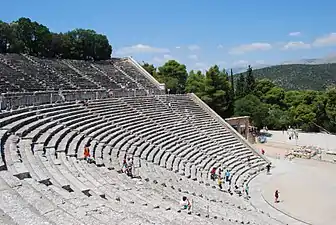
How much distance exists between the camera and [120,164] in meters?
14.7

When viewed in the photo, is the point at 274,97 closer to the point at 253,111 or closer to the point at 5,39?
the point at 253,111

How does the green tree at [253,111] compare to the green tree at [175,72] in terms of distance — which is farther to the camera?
the green tree at [175,72]

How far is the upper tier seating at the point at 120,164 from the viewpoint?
6805 millimetres

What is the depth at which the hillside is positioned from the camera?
128 m

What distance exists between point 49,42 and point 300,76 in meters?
125

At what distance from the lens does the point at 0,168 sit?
7918mm

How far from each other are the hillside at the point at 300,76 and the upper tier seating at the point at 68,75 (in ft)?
310

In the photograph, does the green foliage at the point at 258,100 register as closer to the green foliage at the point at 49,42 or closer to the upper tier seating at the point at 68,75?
the upper tier seating at the point at 68,75

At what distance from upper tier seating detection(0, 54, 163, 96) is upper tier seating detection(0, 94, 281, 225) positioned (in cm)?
454

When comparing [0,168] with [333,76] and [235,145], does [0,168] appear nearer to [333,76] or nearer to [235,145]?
[235,145]

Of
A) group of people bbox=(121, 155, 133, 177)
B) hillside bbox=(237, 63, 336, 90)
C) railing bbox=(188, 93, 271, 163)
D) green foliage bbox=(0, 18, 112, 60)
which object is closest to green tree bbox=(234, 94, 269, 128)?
railing bbox=(188, 93, 271, 163)

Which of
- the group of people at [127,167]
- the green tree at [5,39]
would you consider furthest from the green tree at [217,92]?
the group of people at [127,167]

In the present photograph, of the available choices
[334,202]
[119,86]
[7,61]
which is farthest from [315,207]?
[7,61]

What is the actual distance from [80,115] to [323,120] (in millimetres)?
35756
